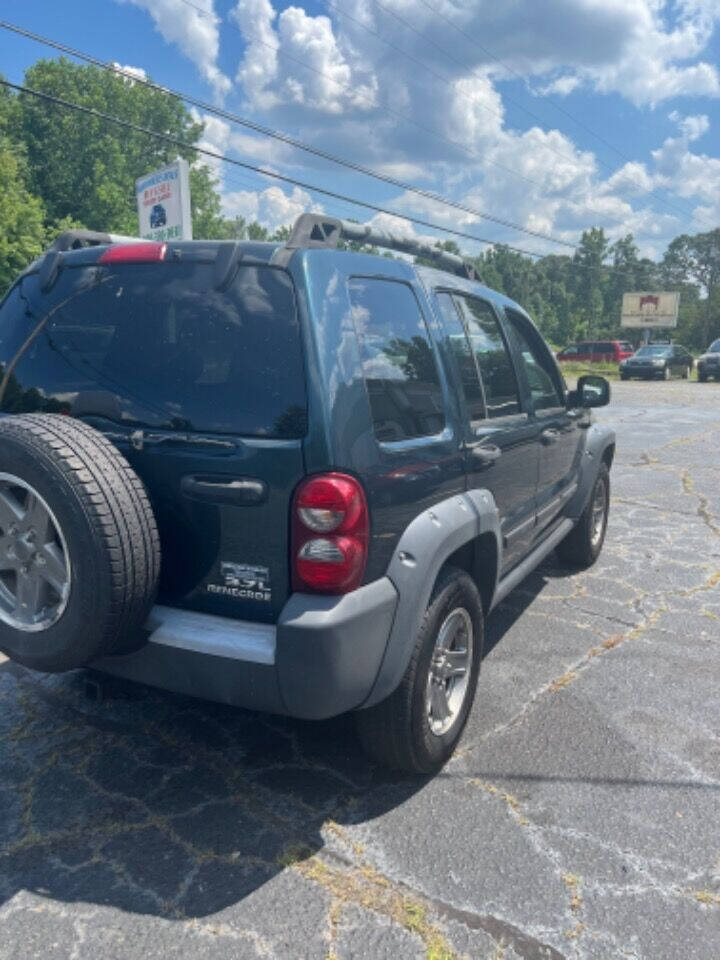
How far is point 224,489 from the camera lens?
7.41 ft

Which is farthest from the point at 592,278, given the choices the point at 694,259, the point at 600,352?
the point at 600,352

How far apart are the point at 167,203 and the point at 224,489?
1094cm

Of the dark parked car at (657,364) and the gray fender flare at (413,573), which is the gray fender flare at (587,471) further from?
the dark parked car at (657,364)

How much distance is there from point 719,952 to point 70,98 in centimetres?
5222

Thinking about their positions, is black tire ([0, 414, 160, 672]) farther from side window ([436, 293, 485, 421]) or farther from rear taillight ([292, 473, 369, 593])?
side window ([436, 293, 485, 421])

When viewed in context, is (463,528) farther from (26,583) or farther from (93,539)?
(26,583)

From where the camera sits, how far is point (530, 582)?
5082 millimetres

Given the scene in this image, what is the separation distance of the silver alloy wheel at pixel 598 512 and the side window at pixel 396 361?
2.88 metres

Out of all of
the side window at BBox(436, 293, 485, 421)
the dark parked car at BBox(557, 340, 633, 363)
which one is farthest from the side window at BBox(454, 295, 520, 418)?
the dark parked car at BBox(557, 340, 633, 363)

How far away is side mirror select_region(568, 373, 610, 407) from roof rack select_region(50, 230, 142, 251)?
9.53ft

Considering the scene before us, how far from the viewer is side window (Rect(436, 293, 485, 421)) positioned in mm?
3041

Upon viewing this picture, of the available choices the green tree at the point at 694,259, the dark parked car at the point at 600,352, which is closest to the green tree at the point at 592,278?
the green tree at the point at 694,259

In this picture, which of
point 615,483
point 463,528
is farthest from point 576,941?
point 615,483

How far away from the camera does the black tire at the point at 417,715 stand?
2.53 m
